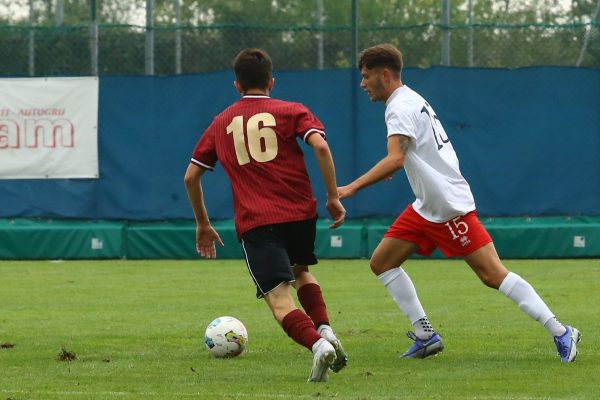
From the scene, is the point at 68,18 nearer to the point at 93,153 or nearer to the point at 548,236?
the point at 93,153

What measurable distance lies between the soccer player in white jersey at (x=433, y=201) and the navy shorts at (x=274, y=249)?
67 centimetres

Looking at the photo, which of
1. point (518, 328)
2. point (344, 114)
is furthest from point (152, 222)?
point (518, 328)

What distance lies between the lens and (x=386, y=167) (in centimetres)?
737

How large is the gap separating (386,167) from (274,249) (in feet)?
2.51

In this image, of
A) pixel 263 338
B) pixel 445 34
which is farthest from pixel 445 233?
pixel 445 34

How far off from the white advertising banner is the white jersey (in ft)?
32.8

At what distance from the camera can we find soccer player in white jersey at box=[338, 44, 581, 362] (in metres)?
7.59

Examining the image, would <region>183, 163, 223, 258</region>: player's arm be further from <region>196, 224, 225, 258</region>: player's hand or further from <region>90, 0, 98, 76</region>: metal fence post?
<region>90, 0, 98, 76</region>: metal fence post

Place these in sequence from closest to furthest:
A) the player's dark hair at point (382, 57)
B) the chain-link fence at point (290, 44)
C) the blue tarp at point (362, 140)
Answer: the player's dark hair at point (382, 57) → the blue tarp at point (362, 140) → the chain-link fence at point (290, 44)

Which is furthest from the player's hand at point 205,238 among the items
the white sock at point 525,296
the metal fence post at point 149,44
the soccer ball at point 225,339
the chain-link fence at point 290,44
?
the metal fence post at point 149,44

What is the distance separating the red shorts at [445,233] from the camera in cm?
772

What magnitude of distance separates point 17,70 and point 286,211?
469 inches

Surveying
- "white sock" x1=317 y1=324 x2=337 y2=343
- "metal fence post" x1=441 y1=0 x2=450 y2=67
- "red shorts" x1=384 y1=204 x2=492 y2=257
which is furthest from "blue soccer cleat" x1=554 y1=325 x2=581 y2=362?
"metal fence post" x1=441 y1=0 x2=450 y2=67

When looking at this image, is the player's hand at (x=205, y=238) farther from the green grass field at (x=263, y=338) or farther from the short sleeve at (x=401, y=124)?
the short sleeve at (x=401, y=124)
